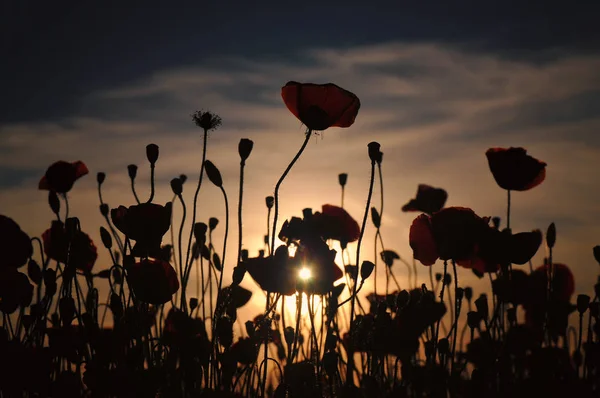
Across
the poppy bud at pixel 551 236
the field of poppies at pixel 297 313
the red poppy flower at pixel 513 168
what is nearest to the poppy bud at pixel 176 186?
the field of poppies at pixel 297 313

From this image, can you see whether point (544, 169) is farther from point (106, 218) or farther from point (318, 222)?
point (106, 218)

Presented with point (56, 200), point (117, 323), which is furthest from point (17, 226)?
point (117, 323)

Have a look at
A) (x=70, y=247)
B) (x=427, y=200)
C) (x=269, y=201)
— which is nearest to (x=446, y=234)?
(x=269, y=201)

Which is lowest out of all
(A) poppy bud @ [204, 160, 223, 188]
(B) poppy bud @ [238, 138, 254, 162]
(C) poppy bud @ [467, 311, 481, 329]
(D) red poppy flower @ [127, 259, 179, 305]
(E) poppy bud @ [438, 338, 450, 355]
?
(E) poppy bud @ [438, 338, 450, 355]

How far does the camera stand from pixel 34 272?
3855 millimetres

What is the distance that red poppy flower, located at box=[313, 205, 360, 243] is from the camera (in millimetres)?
3654

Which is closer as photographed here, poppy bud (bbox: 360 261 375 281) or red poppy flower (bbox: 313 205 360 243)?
poppy bud (bbox: 360 261 375 281)

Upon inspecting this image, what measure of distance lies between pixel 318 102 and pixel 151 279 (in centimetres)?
113

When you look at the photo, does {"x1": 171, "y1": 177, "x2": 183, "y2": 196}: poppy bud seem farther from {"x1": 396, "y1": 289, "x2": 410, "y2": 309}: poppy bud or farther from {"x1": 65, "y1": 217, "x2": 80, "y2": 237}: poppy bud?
{"x1": 396, "y1": 289, "x2": 410, "y2": 309}: poppy bud

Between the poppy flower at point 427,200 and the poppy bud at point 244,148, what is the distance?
1.51 meters

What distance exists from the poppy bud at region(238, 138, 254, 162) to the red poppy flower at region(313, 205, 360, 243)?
0.55m

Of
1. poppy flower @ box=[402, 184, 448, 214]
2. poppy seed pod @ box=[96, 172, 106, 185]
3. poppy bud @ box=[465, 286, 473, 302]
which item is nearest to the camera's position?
poppy flower @ box=[402, 184, 448, 214]

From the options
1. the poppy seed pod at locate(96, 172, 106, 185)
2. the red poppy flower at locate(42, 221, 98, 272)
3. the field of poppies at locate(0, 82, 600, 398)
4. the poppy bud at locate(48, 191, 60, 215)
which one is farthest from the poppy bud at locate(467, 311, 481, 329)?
the poppy seed pod at locate(96, 172, 106, 185)

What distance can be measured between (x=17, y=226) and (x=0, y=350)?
890 millimetres
